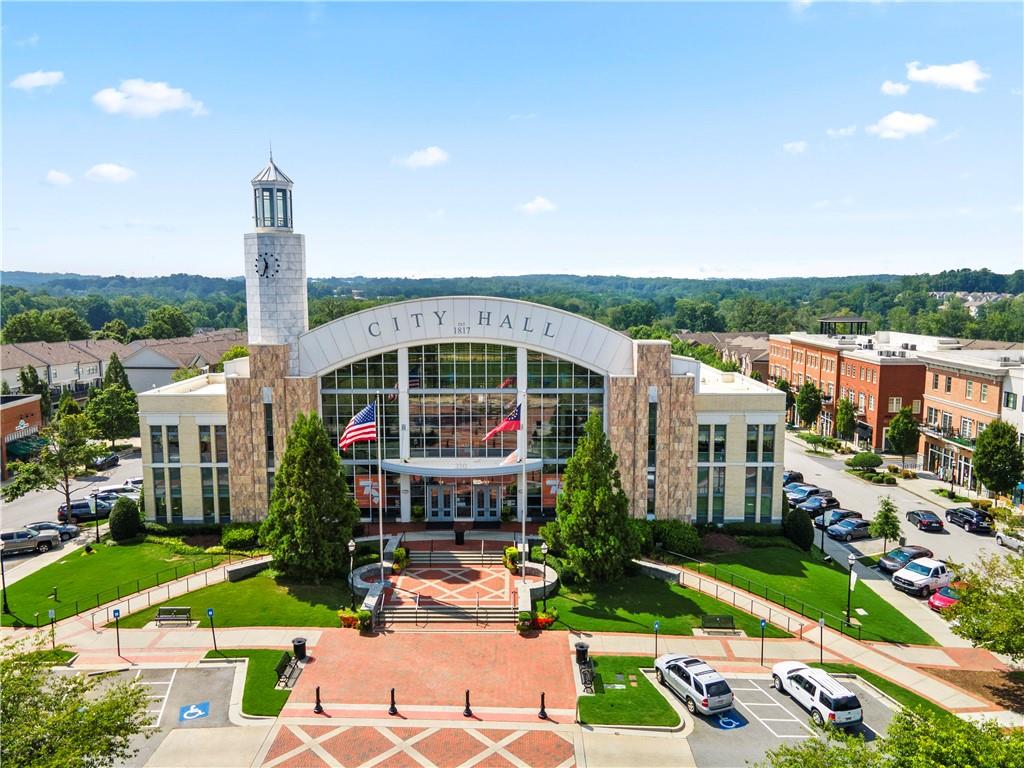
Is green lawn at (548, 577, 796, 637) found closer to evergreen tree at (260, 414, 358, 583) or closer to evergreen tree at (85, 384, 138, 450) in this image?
evergreen tree at (260, 414, 358, 583)

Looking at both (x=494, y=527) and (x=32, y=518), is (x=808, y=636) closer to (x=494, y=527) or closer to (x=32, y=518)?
(x=494, y=527)

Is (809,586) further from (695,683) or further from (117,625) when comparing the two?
(117,625)

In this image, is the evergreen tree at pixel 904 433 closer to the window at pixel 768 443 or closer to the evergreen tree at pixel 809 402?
the evergreen tree at pixel 809 402

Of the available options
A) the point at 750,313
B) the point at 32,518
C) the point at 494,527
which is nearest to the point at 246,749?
the point at 494,527

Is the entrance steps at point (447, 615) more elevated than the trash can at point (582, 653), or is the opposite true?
the trash can at point (582, 653)

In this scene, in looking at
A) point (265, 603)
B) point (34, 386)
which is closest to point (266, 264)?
point (265, 603)

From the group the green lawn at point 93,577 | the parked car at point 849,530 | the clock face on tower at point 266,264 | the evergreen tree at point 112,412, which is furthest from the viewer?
the evergreen tree at point 112,412

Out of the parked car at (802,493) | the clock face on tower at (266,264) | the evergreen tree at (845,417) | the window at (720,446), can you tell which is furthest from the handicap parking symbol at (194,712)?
the evergreen tree at (845,417)
